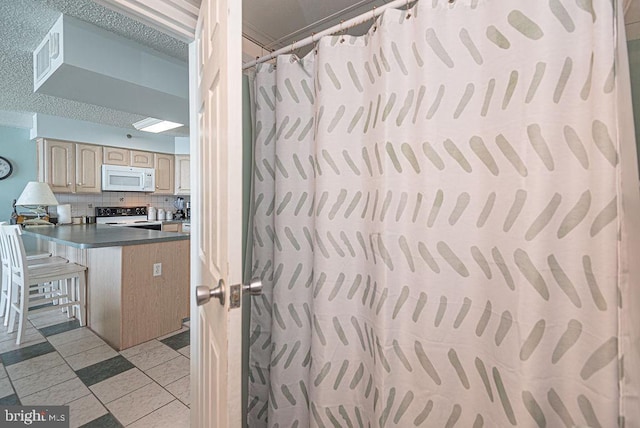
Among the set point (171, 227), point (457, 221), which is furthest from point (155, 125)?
point (457, 221)

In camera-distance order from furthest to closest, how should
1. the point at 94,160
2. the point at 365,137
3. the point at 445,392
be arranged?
the point at 94,160 < the point at 365,137 < the point at 445,392

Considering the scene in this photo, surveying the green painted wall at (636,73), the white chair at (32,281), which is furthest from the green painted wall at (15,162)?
the green painted wall at (636,73)

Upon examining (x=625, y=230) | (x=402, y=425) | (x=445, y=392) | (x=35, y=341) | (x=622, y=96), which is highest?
(x=622, y=96)

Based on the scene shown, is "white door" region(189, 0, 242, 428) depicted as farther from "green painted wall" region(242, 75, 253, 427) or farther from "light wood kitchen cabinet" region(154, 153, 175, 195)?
"light wood kitchen cabinet" region(154, 153, 175, 195)

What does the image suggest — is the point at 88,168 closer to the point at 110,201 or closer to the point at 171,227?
the point at 110,201

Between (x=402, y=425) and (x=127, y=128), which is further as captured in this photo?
(x=127, y=128)

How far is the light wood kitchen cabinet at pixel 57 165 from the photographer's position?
12.1 feet

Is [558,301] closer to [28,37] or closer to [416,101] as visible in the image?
[416,101]

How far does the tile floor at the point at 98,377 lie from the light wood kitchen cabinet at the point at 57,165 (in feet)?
7.14

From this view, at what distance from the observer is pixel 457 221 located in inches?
32.6

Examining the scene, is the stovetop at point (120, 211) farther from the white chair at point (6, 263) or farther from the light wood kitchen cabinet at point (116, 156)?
the white chair at point (6, 263)

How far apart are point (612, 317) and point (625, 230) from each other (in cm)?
20

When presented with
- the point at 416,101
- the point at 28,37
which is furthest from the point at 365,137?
the point at 28,37

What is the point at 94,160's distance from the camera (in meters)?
4.12
